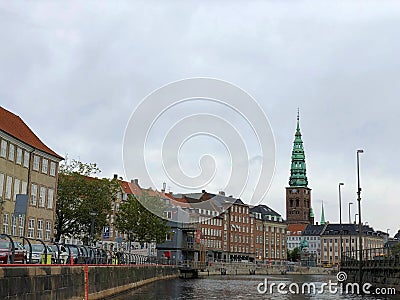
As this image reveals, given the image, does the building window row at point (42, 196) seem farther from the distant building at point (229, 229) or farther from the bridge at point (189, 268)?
the distant building at point (229, 229)

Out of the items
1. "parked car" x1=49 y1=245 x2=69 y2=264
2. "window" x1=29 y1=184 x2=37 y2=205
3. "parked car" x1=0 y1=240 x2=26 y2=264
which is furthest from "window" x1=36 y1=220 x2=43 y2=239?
"parked car" x1=0 y1=240 x2=26 y2=264

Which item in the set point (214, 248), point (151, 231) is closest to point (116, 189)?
point (151, 231)

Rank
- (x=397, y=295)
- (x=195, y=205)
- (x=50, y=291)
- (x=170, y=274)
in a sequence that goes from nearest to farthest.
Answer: (x=50, y=291) → (x=397, y=295) → (x=170, y=274) → (x=195, y=205)

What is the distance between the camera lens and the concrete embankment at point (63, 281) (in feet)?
66.1

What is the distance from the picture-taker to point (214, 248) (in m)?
149

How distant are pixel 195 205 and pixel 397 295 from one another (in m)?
108

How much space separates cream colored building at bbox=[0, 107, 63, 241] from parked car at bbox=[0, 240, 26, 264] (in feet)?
106

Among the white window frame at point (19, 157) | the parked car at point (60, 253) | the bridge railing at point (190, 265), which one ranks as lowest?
the bridge railing at point (190, 265)

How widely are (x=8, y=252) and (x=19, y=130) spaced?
46.2 m

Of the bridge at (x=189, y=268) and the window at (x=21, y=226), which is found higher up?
the window at (x=21, y=226)

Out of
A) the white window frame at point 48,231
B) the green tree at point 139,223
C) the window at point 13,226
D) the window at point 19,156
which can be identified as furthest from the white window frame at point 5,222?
the green tree at point 139,223

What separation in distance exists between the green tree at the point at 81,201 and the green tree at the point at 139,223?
824 cm

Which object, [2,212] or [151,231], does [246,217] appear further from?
[2,212]

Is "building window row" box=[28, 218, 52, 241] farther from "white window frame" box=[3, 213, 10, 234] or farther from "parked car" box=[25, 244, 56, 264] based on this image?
"parked car" box=[25, 244, 56, 264]
